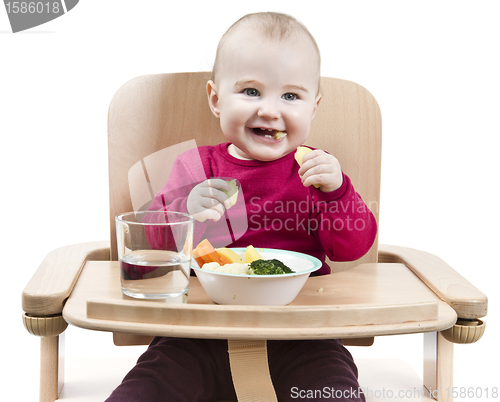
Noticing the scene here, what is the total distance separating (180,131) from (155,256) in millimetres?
554

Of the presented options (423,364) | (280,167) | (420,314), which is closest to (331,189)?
(280,167)

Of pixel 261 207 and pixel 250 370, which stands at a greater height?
pixel 261 207

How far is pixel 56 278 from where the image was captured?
1.36 metres

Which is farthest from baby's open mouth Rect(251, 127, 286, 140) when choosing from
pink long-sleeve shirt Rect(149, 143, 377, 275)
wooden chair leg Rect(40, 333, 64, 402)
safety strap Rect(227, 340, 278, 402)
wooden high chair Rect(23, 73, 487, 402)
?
wooden chair leg Rect(40, 333, 64, 402)

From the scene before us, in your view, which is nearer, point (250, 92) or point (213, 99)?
point (250, 92)

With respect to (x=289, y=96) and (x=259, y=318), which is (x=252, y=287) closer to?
(x=259, y=318)

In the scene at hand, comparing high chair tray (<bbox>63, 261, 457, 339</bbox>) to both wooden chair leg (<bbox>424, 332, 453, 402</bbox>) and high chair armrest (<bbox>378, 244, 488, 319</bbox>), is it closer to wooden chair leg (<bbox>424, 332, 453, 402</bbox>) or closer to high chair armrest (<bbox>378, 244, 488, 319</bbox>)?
high chair armrest (<bbox>378, 244, 488, 319</bbox>)

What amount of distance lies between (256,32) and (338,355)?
28.4 inches

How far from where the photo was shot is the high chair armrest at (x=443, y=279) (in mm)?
1297

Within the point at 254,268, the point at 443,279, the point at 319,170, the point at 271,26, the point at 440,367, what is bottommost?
the point at 440,367

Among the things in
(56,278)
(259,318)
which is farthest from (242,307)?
(56,278)

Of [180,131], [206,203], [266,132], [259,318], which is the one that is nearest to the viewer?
[259,318]

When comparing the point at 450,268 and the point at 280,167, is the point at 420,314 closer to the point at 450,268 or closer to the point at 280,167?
the point at 450,268

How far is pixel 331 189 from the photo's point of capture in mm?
1406
